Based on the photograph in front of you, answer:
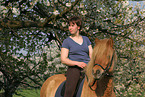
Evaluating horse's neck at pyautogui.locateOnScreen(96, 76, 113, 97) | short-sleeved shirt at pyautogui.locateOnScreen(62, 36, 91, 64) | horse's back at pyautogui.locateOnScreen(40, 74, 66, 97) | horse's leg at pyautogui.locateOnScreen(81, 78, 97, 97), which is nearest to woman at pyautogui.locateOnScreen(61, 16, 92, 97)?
short-sleeved shirt at pyautogui.locateOnScreen(62, 36, 91, 64)

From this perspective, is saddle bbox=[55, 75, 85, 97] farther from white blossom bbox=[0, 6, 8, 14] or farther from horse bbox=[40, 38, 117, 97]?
white blossom bbox=[0, 6, 8, 14]

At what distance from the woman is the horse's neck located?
0.70 metres

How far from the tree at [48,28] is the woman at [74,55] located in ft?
12.9

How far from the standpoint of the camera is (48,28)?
1033 cm

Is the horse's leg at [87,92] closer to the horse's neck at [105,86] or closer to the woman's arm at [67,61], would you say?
the horse's neck at [105,86]

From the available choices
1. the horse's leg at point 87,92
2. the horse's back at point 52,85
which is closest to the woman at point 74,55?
the horse's leg at point 87,92

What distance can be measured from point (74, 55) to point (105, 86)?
3.89ft

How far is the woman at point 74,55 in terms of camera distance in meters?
4.08

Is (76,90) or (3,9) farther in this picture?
(3,9)

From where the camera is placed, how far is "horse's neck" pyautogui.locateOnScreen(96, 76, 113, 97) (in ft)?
10.8

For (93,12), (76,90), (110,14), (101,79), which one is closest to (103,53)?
(101,79)

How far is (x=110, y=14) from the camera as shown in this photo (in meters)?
9.43

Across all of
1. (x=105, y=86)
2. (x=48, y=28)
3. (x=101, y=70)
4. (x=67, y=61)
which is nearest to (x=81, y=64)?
(x=67, y=61)

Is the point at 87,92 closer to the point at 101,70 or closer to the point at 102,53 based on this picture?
the point at 101,70
